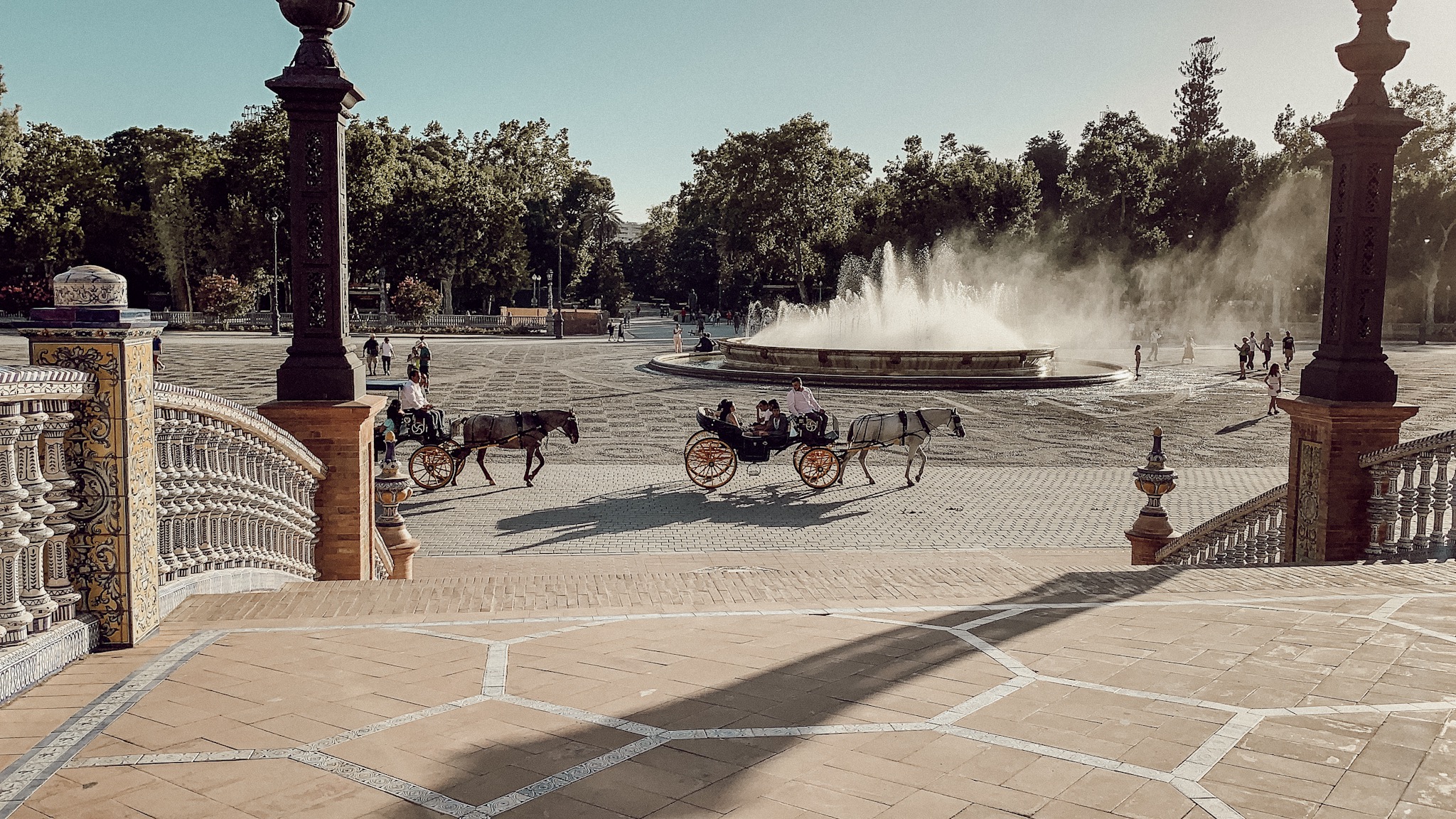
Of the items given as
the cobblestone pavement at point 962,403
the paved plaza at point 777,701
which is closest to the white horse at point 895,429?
the cobblestone pavement at point 962,403

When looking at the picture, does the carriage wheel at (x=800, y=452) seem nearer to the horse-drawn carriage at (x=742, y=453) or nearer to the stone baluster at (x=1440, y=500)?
the horse-drawn carriage at (x=742, y=453)

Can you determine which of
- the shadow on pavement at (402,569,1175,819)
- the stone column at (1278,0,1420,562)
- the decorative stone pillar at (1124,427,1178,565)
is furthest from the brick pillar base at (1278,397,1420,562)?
the shadow on pavement at (402,569,1175,819)

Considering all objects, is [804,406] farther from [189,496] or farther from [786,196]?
[786,196]

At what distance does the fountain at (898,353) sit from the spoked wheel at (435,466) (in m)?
17.0

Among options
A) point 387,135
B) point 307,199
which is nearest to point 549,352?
point 387,135

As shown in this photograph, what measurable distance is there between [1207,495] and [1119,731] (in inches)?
470

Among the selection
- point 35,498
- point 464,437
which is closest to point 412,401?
point 464,437

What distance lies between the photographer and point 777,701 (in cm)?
410

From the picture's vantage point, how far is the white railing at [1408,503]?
751 cm

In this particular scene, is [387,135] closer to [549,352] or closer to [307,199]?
[549,352]

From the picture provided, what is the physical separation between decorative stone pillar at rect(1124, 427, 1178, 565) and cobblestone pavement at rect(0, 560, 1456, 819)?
11.2ft

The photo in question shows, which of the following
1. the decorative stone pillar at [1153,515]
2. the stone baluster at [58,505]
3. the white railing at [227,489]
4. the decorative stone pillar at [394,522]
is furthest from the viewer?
the decorative stone pillar at [1153,515]

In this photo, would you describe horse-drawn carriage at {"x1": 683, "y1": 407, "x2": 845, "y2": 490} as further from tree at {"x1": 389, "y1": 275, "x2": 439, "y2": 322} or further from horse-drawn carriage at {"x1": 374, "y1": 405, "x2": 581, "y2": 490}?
tree at {"x1": 389, "y1": 275, "x2": 439, "y2": 322}

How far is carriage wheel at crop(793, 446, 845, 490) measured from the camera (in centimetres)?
1436
